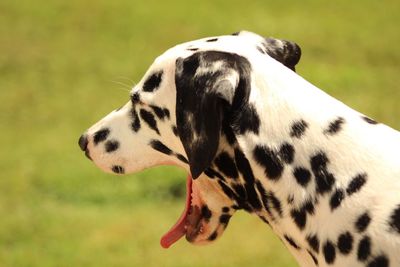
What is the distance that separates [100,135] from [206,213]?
552 mm

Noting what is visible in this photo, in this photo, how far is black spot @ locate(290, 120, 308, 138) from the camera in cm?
337

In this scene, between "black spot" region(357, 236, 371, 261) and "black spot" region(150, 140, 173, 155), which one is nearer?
"black spot" region(357, 236, 371, 261)

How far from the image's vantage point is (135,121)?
3.83m

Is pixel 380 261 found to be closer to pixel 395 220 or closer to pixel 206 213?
pixel 395 220

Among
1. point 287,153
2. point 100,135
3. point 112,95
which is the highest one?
point 287,153

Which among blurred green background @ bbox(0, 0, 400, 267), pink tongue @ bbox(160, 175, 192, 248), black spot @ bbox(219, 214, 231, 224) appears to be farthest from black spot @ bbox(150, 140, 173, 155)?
blurred green background @ bbox(0, 0, 400, 267)

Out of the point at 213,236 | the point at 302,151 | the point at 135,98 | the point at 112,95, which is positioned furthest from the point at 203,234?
the point at 112,95

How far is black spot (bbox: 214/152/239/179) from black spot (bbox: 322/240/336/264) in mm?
435

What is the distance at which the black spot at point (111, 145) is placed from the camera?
3.89 m

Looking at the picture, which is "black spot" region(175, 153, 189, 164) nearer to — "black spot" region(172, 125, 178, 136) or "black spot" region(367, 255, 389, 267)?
"black spot" region(172, 125, 178, 136)

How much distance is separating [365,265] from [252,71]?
786 mm

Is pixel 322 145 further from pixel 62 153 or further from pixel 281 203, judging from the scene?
pixel 62 153

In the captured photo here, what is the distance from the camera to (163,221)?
724cm

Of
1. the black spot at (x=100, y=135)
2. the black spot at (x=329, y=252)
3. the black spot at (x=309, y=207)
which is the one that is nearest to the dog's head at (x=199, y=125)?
the black spot at (x=100, y=135)
